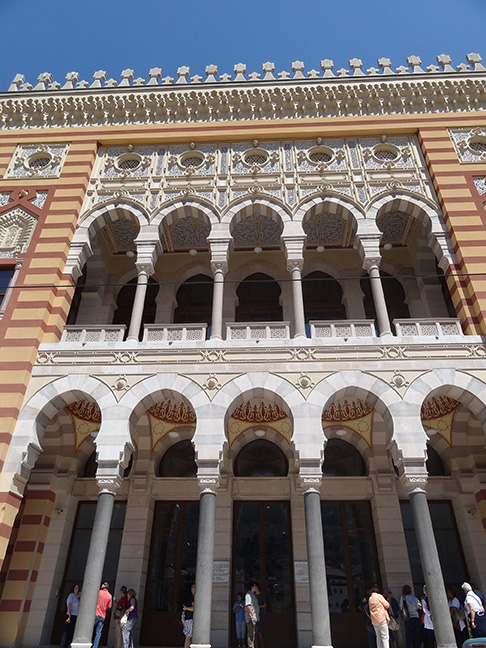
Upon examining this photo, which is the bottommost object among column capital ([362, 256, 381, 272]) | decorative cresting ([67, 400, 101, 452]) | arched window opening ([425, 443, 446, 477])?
arched window opening ([425, 443, 446, 477])

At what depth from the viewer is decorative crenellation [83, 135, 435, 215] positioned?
1354 cm

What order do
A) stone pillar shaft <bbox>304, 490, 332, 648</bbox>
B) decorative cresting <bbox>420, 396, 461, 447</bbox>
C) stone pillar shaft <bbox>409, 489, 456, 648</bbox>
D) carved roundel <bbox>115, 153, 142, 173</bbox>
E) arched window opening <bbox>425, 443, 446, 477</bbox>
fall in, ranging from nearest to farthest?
stone pillar shaft <bbox>409, 489, 456, 648</bbox>
stone pillar shaft <bbox>304, 490, 332, 648</bbox>
decorative cresting <bbox>420, 396, 461, 447</bbox>
arched window opening <bbox>425, 443, 446, 477</bbox>
carved roundel <bbox>115, 153, 142, 173</bbox>

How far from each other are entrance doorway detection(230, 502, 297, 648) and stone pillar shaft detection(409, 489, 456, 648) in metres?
3.90

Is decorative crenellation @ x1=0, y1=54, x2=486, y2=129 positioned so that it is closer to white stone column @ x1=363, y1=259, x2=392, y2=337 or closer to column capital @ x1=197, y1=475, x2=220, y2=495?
white stone column @ x1=363, y1=259, x2=392, y2=337

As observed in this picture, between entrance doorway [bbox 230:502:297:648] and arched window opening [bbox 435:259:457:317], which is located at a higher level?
arched window opening [bbox 435:259:457:317]

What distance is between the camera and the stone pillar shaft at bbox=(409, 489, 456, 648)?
830 centimetres

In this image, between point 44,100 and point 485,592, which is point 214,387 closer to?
point 485,592

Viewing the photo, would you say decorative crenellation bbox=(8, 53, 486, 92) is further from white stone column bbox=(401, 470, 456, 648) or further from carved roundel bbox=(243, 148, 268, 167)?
white stone column bbox=(401, 470, 456, 648)

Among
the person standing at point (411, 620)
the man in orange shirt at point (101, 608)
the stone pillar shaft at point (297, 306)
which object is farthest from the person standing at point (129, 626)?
the stone pillar shaft at point (297, 306)

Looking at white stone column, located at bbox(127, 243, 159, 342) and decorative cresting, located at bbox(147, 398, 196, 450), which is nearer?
white stone column, located at bbox(127, 243, 159, 342)

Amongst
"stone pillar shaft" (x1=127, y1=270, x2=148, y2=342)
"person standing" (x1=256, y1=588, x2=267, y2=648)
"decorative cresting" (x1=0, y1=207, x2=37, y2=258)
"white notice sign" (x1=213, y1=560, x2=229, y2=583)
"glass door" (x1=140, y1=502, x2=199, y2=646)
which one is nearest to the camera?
"person standing" (x1=256, y1=588, x2=267, y2=648)

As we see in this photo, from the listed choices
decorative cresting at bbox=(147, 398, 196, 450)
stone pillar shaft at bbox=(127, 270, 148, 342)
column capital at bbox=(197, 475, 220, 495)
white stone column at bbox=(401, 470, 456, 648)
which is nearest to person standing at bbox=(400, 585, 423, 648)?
white stone column at bbox=(401, 470, 456, 648)

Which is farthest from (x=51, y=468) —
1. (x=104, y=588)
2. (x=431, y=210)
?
(x=431, y=210)

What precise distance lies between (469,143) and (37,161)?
43.6 feet
